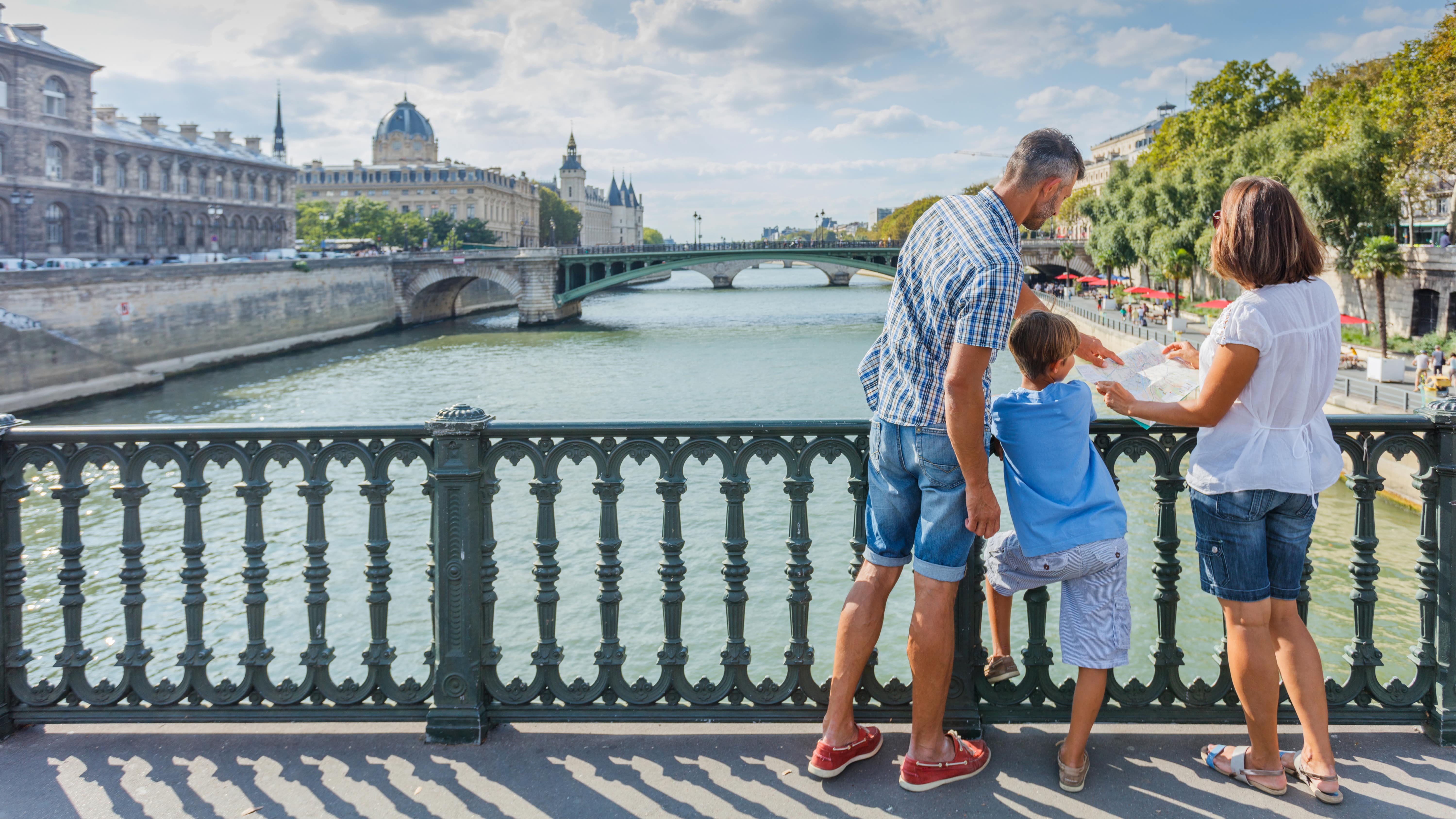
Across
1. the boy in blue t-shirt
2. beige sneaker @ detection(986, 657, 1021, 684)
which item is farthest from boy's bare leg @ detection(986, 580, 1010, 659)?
the boy in blue t-shirt

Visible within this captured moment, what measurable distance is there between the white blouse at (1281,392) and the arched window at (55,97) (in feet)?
154

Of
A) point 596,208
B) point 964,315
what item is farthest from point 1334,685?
point 596,208

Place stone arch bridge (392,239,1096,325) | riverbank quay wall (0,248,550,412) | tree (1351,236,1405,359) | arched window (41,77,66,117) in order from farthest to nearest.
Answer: stone arch bridge (392,239,1096,325) < arched window (41,77,66,117) < riverbank quay wall (0,248,550,412) < tree (1351,236,1405,359)

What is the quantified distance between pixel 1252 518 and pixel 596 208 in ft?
554

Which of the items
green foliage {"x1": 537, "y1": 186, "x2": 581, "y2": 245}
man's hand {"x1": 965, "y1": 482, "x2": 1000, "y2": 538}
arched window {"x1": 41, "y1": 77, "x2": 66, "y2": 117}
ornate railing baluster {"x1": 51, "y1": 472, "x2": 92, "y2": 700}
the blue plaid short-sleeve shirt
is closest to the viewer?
the blue plaid short-sleeve shirt

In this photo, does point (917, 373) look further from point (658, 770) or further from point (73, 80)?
point (73, 80)

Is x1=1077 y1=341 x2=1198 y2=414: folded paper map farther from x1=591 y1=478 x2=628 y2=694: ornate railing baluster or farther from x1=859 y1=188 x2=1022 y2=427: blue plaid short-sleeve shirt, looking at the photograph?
x1=591 y1=478 x2=628 y2=694: ornate railing baluster

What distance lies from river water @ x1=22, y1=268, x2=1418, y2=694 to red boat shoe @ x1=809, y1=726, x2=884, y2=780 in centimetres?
110

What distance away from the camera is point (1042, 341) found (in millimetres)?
2646

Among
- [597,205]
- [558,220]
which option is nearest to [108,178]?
[558,220]

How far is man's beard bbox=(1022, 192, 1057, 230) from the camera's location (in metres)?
2.61

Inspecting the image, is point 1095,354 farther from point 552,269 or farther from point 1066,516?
point 552,269

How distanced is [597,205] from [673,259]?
115613 millimetres

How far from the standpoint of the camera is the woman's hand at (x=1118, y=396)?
9.09 feet
